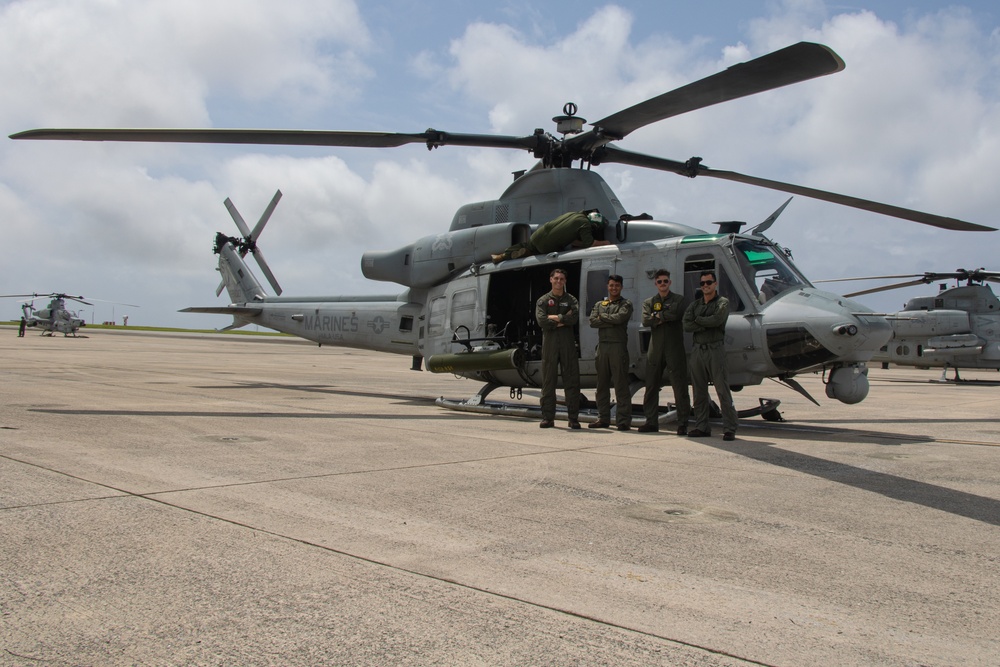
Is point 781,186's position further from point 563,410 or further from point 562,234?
point 563,410

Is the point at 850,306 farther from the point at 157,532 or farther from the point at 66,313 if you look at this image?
the point at 66,313

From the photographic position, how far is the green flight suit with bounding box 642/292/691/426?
24.2 ft

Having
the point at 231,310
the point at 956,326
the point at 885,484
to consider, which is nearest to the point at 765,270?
the point at 885,484

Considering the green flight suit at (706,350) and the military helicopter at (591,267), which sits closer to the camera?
the green flight suit at (706,350)

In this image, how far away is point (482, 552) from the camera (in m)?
2.89

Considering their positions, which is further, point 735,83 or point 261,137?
point 261,137

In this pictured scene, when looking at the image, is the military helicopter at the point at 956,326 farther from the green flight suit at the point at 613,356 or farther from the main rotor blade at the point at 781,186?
the green flight suit at the point at 613,356

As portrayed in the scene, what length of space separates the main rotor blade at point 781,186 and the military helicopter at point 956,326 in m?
12.8

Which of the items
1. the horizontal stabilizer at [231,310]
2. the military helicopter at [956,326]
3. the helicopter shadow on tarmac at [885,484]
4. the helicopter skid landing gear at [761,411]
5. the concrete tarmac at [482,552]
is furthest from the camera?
the military helicopter at [956,326]

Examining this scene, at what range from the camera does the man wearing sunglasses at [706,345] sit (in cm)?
698

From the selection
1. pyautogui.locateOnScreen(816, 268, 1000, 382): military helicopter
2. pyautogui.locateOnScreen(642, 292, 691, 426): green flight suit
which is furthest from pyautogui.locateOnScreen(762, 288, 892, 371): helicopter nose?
pyautogui.locateOnScreen(816, 268, 1000, 382): military helicopter

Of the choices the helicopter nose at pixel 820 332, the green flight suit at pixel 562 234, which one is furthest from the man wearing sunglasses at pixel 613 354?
the helicopter nose at pixel 820 332

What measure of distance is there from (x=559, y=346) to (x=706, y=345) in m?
1.63

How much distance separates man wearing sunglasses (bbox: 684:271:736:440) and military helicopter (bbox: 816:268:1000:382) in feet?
50.3
